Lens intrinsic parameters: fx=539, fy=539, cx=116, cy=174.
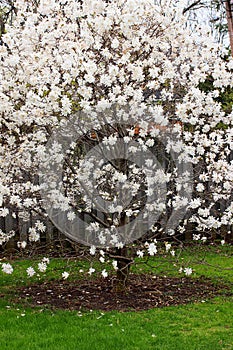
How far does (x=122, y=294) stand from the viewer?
5.16 m

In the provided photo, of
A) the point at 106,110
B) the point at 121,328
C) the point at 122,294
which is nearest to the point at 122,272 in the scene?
the point at 122,294

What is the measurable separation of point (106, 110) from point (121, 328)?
1.89 m

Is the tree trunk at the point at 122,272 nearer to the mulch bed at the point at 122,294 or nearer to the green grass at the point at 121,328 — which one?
the mulch bed at the point at 122,294

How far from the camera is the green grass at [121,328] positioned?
372cm

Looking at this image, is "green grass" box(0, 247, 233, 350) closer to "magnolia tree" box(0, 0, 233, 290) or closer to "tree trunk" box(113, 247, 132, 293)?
"magnolia tree" box(0, 0, 233, 290)

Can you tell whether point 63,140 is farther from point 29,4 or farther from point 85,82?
point 29,4

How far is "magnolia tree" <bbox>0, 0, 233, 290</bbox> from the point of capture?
460 cm

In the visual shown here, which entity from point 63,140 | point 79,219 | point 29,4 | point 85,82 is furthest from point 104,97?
point 79,219

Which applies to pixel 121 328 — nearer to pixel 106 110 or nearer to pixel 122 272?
pixel 122 272

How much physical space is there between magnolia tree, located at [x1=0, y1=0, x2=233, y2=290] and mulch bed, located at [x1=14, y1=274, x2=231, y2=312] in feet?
0.88

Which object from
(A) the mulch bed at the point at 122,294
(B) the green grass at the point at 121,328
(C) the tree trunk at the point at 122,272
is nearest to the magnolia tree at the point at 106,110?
(C) the tree trunk at the point at 122,272

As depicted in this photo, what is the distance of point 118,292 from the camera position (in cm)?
523

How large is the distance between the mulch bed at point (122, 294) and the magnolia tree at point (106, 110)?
10.5 inches

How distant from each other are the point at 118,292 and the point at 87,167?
125 cm
